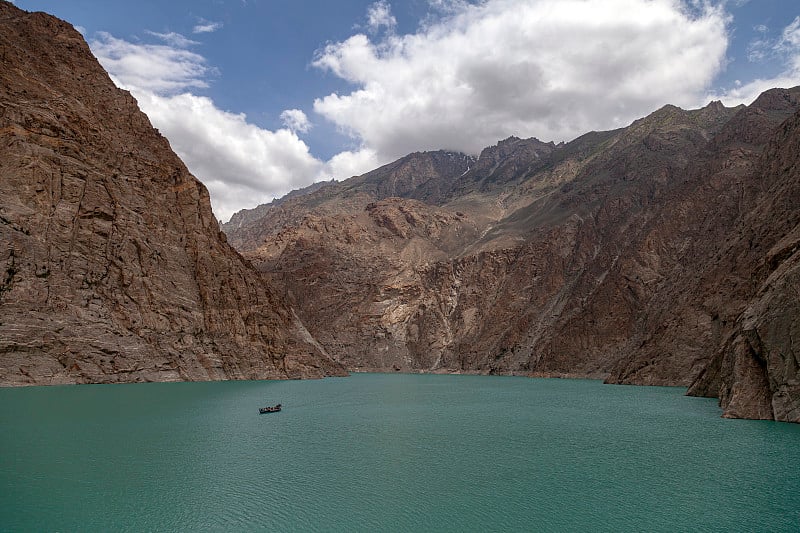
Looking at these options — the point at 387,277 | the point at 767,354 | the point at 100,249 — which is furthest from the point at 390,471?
the point at 387,277

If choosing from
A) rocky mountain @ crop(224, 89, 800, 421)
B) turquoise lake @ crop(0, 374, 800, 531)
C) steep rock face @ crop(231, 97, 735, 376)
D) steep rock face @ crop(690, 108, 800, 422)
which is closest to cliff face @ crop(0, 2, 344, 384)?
turquoise lake @ crop(0, 374, 800, 531)

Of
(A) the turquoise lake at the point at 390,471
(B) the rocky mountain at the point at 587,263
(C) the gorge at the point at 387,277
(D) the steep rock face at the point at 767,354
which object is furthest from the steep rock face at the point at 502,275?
(A) the turquoise lake at the point at 390,471

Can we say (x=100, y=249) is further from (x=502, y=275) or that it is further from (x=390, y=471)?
(x=502, y=275)

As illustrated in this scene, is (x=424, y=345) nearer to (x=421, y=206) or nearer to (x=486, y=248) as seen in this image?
(x=486, y=248)

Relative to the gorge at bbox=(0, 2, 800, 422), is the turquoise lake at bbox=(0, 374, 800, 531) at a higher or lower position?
lower

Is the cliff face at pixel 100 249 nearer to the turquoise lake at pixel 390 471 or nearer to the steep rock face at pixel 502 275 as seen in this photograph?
the turquoise lake at pixel 390 471

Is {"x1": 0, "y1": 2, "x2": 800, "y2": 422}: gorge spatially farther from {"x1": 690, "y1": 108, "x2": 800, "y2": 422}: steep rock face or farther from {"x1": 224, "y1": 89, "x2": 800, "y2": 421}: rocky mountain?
{"x1": 224, "y1": 89, "x2": 800, "y2": 421}: rocky mountain

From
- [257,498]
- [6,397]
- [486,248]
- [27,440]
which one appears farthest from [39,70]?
[486,248]
